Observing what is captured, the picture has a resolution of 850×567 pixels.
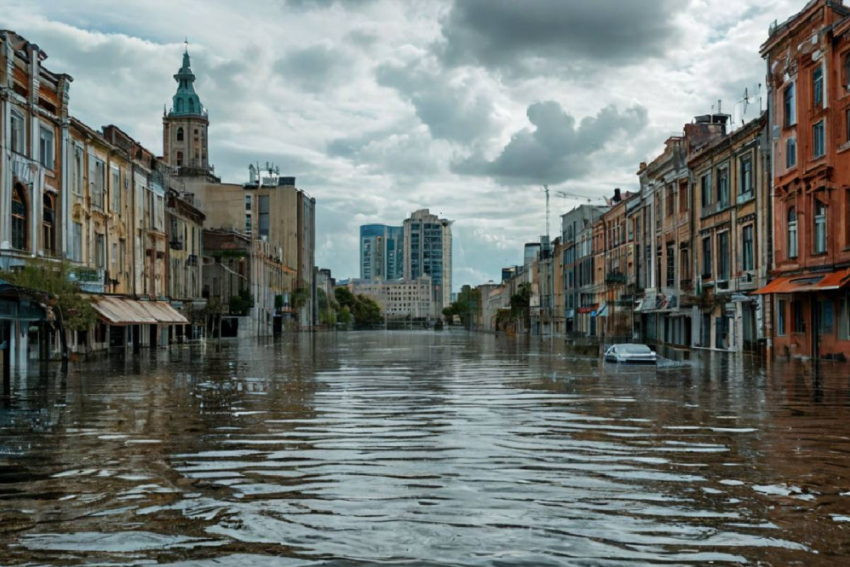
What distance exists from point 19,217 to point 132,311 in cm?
1414

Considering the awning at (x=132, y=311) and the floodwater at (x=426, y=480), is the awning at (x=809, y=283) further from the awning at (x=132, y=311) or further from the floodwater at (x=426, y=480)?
the awning at (x=132, y=311)

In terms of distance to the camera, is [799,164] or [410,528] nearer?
[410,528]

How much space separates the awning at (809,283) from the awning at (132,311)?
3179cm

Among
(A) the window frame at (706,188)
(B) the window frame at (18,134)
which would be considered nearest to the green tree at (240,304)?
(A) the window frame at (706,188)

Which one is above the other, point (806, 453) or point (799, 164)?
point (799, 164)

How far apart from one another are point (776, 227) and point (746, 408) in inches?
1056

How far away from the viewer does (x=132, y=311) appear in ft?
168

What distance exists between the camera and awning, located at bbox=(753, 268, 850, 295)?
3562 centimetres

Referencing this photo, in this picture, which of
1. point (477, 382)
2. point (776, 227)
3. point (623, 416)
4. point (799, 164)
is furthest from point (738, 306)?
point (623, 416)

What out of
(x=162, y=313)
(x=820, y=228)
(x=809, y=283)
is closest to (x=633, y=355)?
(x=809, y=283)

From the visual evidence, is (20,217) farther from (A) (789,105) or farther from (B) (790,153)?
(A) (789,105)

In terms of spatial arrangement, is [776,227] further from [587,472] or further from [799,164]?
[587,472]

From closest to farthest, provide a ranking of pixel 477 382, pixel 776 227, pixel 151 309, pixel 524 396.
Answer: pixel 524 396
pixel 477 382
pixel 776 227
pixel 151 309

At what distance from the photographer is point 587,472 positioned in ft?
37.8
